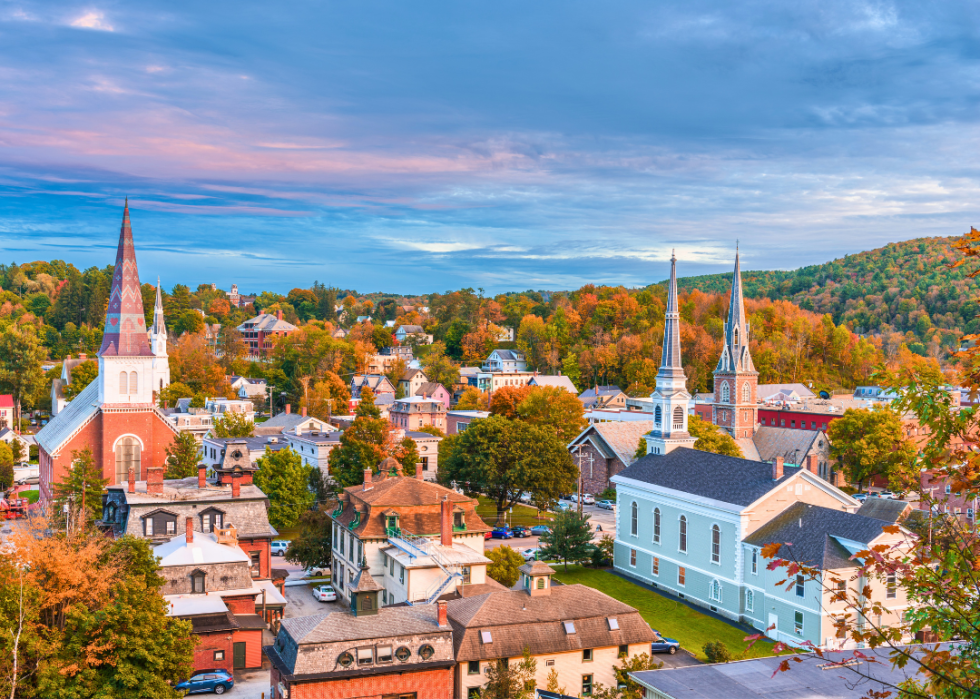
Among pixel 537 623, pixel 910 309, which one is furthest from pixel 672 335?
pixel 910 309

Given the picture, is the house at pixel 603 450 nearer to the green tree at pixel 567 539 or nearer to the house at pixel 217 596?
the green tree at pixel 567 539

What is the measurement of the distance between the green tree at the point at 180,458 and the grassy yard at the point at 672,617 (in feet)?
81.8

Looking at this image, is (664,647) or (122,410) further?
(122,410)

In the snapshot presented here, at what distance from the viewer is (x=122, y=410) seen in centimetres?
5472

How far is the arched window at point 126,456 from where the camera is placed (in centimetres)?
5448

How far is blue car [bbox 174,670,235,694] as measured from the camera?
101 feet

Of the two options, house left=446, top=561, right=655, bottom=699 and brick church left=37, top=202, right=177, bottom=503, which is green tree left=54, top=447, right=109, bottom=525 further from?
house left=446, top=561, right=655, bottom=699

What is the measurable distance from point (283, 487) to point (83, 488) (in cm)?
1283

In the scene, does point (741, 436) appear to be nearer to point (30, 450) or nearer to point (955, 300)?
point (30, 450)

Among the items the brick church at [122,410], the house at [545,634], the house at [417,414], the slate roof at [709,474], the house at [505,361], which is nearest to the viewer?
the house at [545,634]

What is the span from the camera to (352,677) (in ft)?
91.9

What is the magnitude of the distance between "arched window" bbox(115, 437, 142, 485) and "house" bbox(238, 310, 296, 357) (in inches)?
4388

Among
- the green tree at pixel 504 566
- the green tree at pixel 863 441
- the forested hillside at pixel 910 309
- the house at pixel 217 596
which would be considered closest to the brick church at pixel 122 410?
the house at pixel 217 596

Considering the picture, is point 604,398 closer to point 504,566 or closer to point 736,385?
point 736,385
